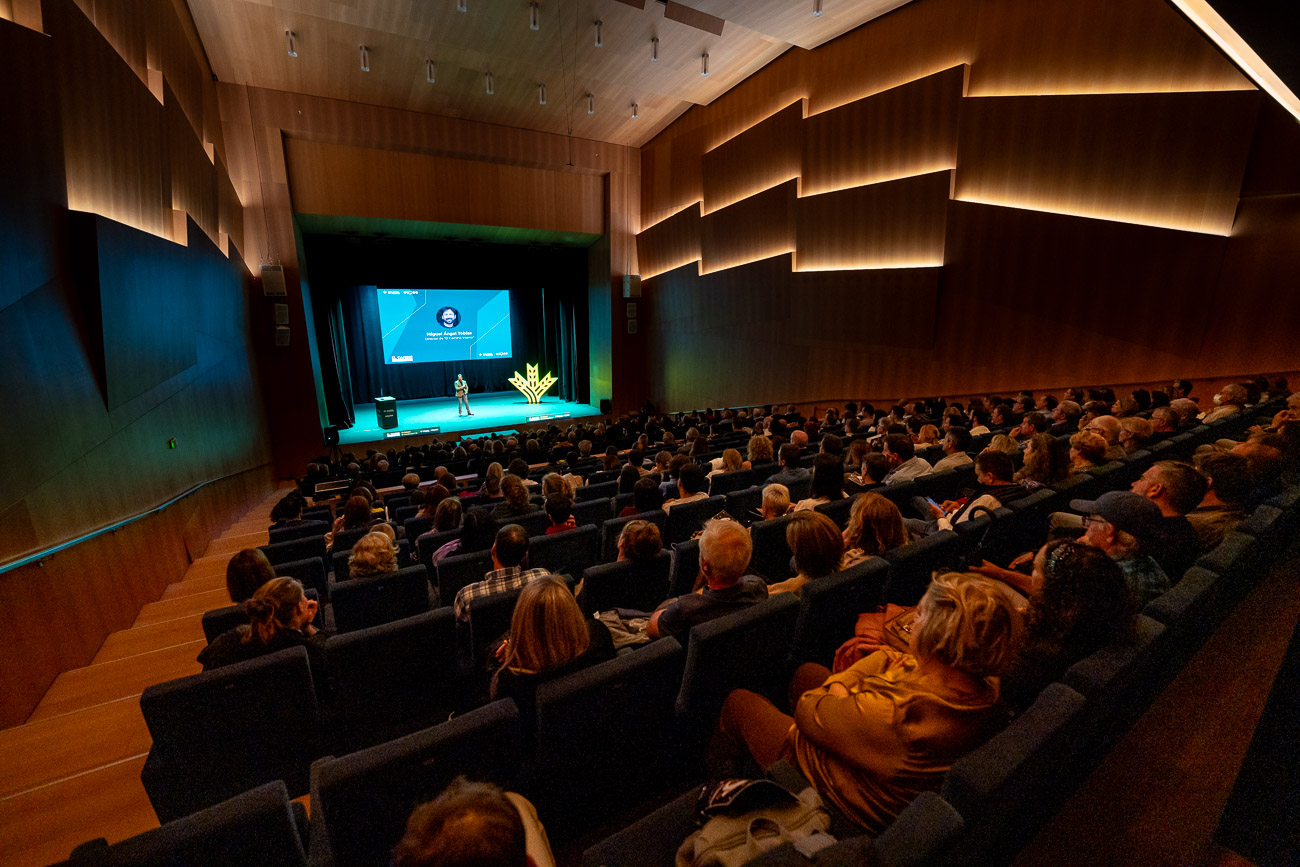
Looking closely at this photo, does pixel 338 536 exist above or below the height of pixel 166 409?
below

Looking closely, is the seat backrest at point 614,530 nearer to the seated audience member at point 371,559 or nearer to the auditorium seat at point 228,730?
the seated audience member at point 371,559

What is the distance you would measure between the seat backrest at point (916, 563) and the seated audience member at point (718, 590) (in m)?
0.59

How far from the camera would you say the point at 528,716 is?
65.5 inches

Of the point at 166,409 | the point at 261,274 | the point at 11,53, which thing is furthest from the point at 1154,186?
the point at 261,274

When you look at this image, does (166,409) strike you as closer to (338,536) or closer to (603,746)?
(338,536)

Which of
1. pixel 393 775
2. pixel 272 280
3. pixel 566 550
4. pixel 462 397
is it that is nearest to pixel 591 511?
pixel 566 550

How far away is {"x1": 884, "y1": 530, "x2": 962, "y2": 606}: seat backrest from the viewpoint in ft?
7.02

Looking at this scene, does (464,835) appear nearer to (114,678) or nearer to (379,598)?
(379,598)

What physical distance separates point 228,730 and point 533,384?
15.5 meters

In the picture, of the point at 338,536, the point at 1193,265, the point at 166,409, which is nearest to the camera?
the point at 338,536

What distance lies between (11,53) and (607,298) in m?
12.0

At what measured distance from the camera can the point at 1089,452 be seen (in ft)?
10.8

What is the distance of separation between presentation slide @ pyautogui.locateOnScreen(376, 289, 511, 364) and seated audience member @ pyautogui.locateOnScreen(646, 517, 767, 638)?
51.7ft

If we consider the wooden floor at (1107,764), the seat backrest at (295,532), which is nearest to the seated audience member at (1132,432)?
the wooden floor at (1107,764)
